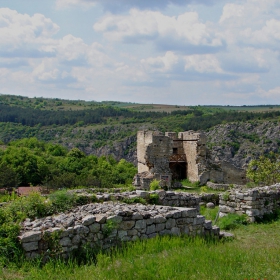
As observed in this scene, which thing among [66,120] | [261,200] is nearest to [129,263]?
[261,200]

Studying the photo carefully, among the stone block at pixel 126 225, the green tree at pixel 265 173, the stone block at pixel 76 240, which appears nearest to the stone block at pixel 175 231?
the stone block at pixel 126 225

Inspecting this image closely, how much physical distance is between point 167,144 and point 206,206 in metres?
10.9

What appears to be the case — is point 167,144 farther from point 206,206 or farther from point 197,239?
point 197,239

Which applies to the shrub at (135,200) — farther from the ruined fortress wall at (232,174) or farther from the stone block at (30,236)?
the ruined fortress wall at (232,174)

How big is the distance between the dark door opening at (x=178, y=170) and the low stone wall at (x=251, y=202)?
1426cm

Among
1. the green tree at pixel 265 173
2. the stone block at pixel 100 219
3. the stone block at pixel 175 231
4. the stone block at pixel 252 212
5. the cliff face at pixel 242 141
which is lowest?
the cliff face at pixel 242 141

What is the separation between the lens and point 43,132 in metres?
147

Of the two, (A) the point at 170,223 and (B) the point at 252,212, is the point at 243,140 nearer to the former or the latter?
(B) the point at 252,212

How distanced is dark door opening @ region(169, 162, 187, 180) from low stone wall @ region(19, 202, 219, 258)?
59.1ft

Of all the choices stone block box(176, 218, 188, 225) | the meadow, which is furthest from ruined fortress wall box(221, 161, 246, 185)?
the meadow

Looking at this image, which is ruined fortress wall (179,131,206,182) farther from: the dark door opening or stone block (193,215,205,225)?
stone block (193,215,205,225)

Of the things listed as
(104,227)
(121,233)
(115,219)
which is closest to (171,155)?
(121,233)

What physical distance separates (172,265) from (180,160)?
69.3 feet

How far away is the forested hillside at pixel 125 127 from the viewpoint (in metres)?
79.9
